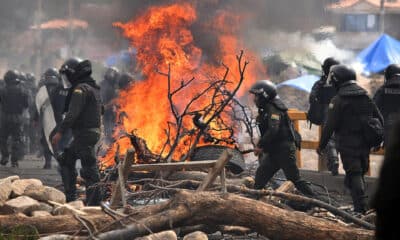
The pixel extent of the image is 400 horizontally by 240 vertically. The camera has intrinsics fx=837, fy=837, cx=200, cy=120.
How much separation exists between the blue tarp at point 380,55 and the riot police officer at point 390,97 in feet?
62.8

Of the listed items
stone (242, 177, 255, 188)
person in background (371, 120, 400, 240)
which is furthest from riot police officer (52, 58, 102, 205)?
person in background (371, 120, 400, 240)

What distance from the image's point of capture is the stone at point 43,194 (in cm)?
839

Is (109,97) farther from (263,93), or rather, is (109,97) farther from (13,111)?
(263,93)

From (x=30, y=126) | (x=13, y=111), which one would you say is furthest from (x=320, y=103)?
(x=30, y=126)

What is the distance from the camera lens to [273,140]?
955cm

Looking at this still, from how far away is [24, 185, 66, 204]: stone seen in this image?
8.39m

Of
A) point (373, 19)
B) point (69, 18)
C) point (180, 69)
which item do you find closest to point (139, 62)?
point (180, 69)

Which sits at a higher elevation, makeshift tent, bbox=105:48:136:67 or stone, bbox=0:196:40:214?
makeshift tent, bbox=105:48:136:67

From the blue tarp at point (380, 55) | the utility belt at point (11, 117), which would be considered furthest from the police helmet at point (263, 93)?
the blue tarp at point (380, 55)

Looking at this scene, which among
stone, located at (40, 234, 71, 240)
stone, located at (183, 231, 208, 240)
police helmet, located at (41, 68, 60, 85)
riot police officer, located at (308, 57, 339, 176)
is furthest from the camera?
police helmet, located at (41, 68, 60, 85)

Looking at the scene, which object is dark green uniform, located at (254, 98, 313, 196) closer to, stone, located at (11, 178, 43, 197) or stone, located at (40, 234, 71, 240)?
stone, located at (11, 178, 43, 197)

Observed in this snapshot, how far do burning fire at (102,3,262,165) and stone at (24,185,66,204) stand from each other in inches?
157

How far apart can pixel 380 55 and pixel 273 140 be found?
22447mm

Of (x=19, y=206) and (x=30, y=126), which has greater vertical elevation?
(x=30, y=126)
